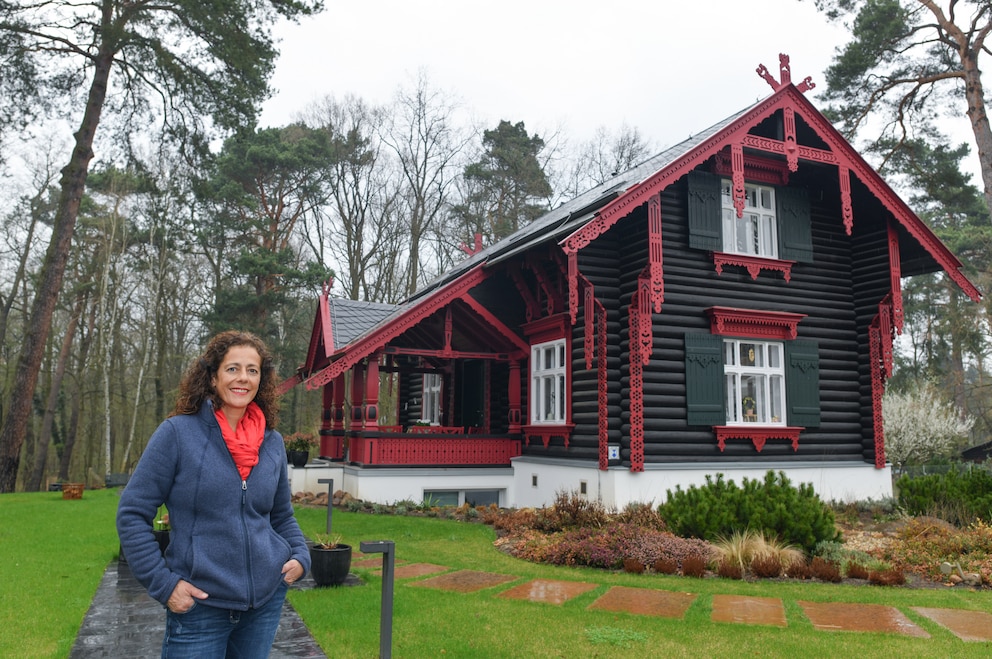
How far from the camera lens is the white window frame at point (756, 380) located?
45.0ft

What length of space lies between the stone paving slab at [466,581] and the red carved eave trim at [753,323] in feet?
23.9

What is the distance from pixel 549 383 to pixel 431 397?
24.5ft

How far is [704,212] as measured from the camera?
13562 millimetres

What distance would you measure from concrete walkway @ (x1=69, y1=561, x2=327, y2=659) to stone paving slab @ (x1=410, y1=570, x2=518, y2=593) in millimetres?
1600

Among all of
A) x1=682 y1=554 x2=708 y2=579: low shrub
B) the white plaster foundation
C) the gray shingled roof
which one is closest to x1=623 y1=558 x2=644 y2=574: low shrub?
x1=682 y1=554 x2=708 y2=579: low shrub

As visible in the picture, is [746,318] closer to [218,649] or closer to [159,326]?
[218,649]

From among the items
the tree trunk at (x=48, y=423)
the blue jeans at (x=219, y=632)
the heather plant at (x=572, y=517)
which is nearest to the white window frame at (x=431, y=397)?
the heather plant at (x=572, y=517)

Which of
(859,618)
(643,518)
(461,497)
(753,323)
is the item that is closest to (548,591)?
(859,618)

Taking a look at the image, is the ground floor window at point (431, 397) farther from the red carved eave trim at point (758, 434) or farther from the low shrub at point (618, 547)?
the low shrub at point (618, 547)

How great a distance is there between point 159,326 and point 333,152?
10062 millimetres

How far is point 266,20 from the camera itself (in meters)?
17.3

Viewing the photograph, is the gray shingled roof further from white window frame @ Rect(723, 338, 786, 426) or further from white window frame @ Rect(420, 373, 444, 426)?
white window frame @ Rect(723, 338, 786, 426)

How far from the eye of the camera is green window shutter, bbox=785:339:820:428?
13.8 m

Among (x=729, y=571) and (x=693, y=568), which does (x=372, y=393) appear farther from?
(x=729, y=571)
